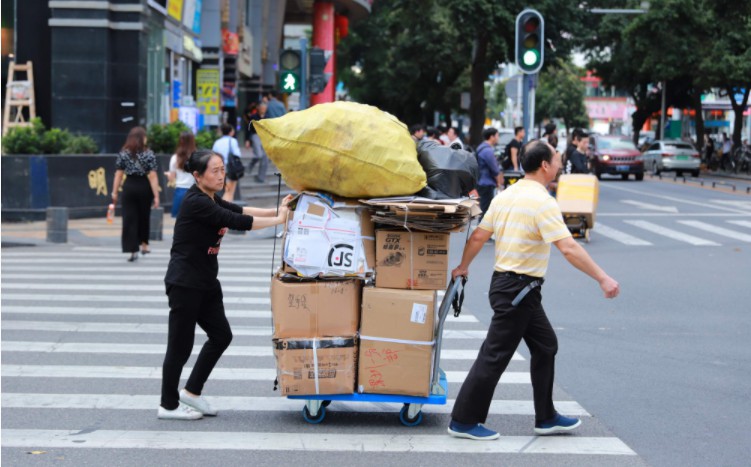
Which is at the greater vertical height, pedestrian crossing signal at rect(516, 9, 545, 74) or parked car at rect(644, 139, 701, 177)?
pedestrian crossing signal at rect(516, 9, 545, 74)

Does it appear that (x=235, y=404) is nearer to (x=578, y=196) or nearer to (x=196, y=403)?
(x=196, y=403)

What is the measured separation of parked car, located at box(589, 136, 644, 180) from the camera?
3944cm

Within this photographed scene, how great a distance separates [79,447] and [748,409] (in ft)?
13.7

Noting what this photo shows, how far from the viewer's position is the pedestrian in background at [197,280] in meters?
6.55

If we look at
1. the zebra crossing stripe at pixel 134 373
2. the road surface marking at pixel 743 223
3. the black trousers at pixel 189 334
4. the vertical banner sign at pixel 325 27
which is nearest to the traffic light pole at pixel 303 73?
the road surface marking at pixel 743 223

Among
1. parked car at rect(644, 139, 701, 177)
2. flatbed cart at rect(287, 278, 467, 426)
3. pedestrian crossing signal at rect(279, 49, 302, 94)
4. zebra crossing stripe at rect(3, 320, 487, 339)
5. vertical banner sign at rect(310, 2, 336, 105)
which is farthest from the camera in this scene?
vertical banner sign at rect(310, 2, 336, 105)

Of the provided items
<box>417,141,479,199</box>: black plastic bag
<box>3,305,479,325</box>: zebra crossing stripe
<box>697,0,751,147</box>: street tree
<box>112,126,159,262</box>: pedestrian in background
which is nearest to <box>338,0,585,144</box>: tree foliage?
<box>697,0,751,147</box>: street tree

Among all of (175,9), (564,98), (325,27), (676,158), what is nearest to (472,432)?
(175,9)

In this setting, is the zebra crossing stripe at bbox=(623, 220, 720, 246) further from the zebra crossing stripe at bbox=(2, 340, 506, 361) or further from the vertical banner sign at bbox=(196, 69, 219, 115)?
the vertical banner sign at bbox=(196, 69, 219, 115)

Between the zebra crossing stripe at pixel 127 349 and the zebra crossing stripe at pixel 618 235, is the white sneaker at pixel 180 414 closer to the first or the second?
the zebra crossing stripe at pixel 127 349

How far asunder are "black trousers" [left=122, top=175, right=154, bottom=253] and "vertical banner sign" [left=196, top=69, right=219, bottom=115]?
1917cm

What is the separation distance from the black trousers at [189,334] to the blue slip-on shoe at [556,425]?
1976 millimetres

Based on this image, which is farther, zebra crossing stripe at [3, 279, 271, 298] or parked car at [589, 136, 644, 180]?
parked car at [589, 136, 644, 180]

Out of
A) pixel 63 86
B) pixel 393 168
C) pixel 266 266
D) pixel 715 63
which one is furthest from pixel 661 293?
pixel 715 63
